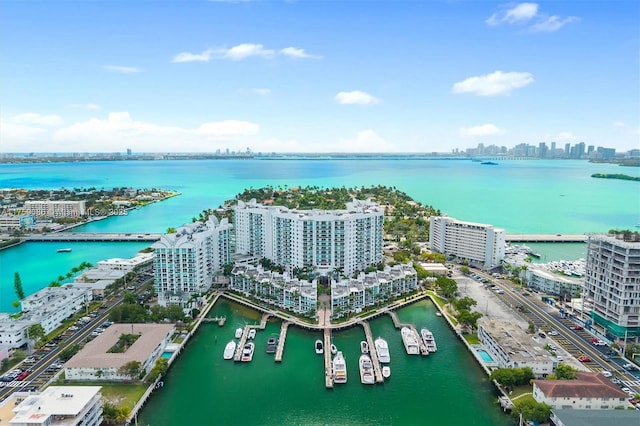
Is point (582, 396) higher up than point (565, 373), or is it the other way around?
point (565, 373)

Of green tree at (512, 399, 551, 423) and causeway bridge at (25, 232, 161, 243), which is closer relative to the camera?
green tree at (512, 399, 551, 423)

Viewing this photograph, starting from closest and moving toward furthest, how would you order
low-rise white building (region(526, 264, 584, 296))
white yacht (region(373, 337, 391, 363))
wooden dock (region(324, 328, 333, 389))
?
1. wooden dock (region(324, 328, 333, 389))
2. white yacht (region(373, 337, 391, 363))
3. low-rise white building (region(526, 264, 584, 296))

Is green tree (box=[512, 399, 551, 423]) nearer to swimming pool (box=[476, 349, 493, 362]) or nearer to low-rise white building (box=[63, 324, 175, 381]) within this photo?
swimming pool (box=[476, 349, 493, 362])

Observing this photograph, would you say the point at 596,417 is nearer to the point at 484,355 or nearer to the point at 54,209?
the point at 484,355

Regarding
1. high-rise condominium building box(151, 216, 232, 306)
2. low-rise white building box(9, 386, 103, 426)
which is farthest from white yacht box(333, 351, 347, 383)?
high-rise condominium building box(151, 216, 232, 306)

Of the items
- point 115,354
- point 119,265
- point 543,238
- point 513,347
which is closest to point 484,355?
point 513,347

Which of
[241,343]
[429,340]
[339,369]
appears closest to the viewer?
[339,369]

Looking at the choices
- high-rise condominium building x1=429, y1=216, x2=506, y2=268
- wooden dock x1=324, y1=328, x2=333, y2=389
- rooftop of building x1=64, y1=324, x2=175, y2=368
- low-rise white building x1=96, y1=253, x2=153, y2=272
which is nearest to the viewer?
rooftop of building x1=64, y1=324, x2=175, y2=368
